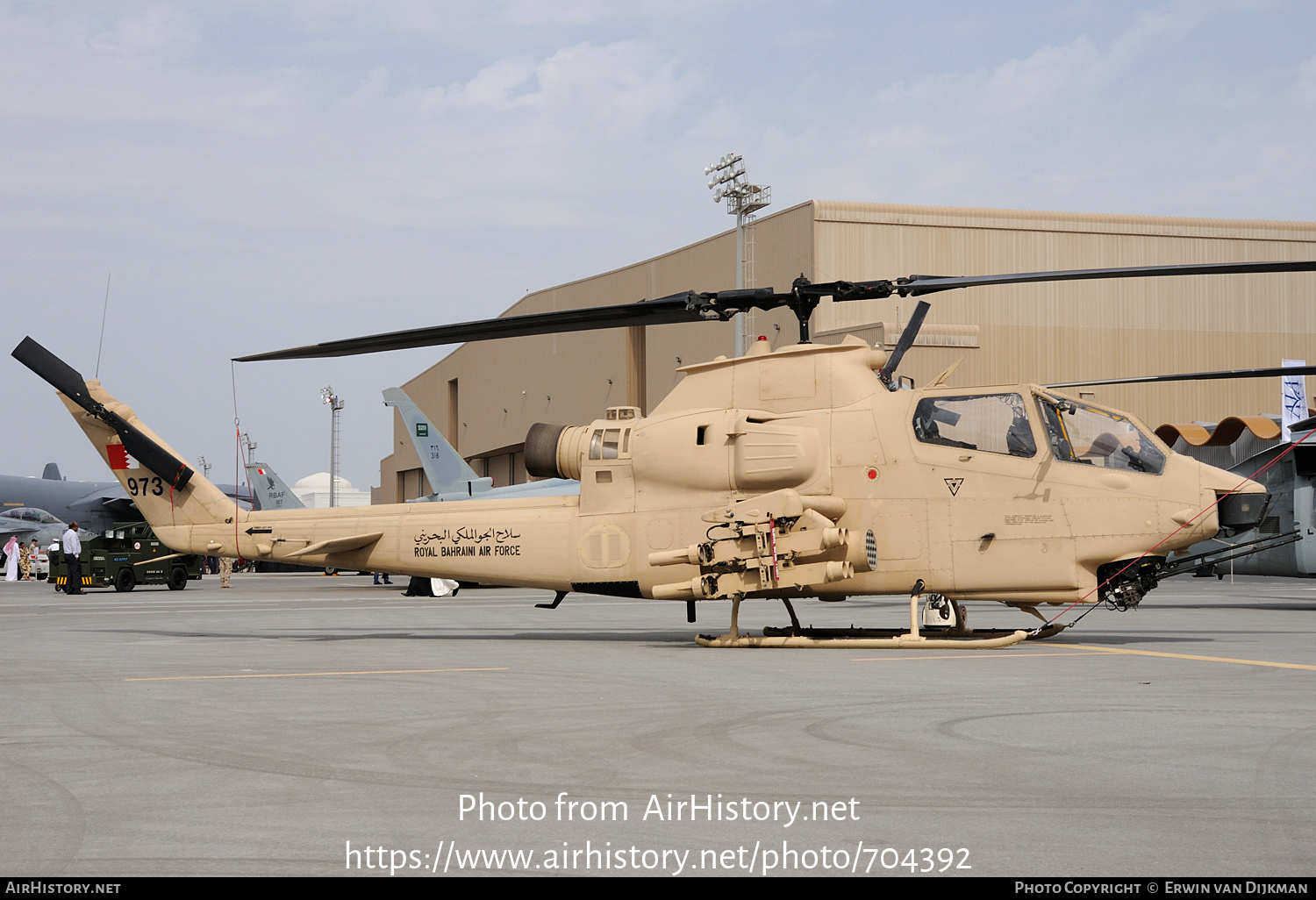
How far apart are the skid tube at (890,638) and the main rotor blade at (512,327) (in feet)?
11.2

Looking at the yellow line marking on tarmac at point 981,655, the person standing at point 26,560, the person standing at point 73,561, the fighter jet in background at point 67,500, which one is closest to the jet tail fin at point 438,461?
the person standing at point 73,561

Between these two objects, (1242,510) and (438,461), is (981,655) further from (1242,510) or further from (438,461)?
(438,461)

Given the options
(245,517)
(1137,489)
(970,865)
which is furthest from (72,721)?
(1137,489)

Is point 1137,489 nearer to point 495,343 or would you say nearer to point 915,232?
point 915,232

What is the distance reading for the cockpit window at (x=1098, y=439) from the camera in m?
12.4

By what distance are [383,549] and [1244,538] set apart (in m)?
17.2

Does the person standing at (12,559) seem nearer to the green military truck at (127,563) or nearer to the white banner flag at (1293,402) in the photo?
the green military truck at (127,563)

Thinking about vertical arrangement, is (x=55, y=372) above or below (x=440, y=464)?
above

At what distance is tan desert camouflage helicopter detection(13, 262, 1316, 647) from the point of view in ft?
39.9

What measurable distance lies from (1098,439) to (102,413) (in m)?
12.8

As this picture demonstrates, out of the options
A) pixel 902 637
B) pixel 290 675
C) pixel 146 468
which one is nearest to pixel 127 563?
pixel 146 468

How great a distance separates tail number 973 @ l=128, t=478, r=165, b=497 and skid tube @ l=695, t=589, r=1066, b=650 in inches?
303

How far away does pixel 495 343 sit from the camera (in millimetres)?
79125

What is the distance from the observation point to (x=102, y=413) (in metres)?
15.6
